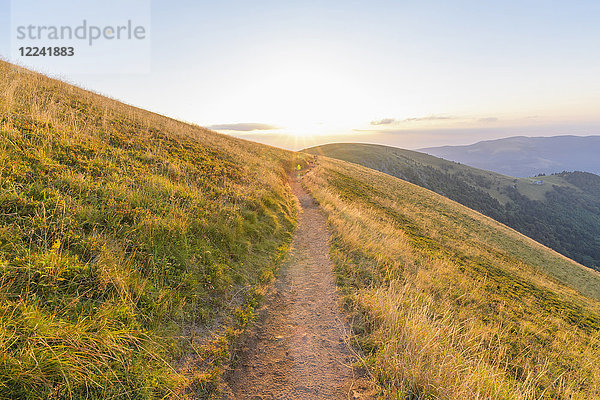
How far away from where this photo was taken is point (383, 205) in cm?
2569

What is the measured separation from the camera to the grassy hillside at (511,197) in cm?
10280

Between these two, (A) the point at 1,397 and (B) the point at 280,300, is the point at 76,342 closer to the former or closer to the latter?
(A) the point at 1,397

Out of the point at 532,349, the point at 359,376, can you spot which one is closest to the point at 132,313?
the point at 359,376

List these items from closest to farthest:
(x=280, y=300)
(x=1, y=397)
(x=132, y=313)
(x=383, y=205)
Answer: (x=1, y=397) < (x=132, y=313) < (x=280, y=300) < (x=383, y=205)

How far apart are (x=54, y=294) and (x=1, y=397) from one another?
1541 millimetres

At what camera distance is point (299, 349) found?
4906 millimetres

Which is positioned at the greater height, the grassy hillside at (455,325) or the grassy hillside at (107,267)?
the grassy hillside at (107,267)

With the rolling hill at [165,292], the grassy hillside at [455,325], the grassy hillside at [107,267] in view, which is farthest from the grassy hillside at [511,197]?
the grassy hillside at [107,267]

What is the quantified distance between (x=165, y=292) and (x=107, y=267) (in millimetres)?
1097

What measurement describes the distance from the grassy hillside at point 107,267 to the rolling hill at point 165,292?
0.03 metres

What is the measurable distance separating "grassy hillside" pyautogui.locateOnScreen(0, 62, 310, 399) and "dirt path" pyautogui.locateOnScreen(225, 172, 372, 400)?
1.68 feet

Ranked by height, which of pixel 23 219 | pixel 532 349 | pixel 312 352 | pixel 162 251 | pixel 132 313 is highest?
pixel 23 219

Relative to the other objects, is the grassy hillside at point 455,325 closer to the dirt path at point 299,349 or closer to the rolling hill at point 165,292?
the rolling hill at point 165,292

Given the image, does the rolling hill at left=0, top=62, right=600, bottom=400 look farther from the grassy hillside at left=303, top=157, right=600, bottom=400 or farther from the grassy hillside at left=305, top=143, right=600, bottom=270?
the grassy hillside at left=305, top=143, right=600, bottom=270
